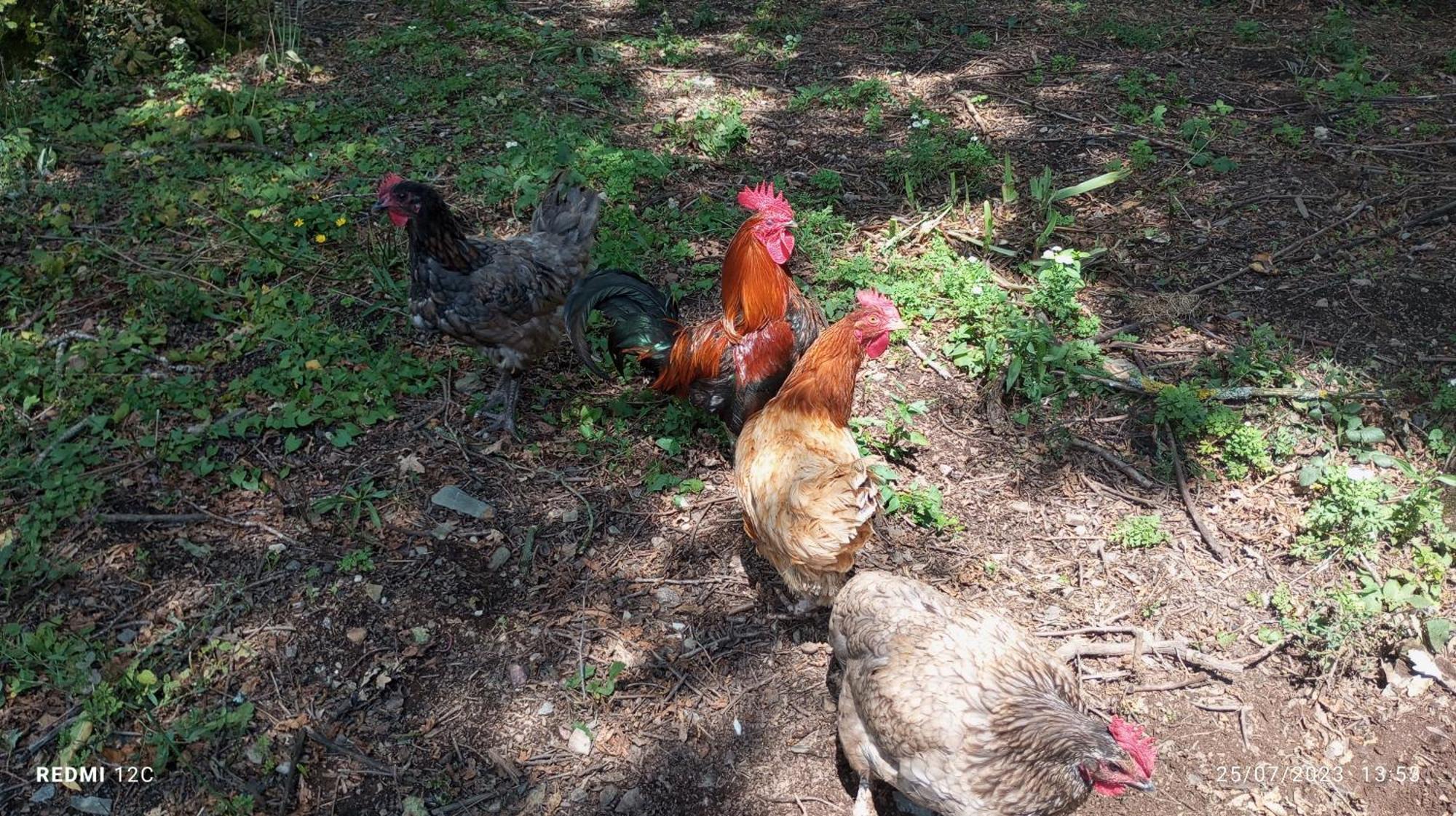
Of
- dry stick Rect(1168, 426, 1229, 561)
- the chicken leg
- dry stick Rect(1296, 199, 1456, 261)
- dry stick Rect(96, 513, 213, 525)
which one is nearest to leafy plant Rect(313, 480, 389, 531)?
dry stick Rect(96, 513, 213, 525)

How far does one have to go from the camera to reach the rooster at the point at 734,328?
14.4ft

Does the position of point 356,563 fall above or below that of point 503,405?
below

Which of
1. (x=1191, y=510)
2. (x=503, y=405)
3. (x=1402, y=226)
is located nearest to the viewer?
(x=1191, y=510)

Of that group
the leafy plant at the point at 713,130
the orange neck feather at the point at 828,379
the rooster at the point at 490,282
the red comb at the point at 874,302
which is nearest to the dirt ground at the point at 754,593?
the rooster at the point at 490,282

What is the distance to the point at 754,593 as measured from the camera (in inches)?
164

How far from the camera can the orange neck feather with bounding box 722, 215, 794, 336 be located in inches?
172

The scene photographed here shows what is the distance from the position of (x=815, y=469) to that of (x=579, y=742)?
1.53 metres

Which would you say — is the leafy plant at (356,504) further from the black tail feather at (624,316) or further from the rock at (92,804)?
the rock at (92,804)

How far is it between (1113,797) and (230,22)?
350 inches

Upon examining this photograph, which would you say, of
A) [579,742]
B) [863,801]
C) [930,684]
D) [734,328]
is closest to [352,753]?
[579,742]

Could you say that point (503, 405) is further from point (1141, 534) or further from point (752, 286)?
point (1141, 534)

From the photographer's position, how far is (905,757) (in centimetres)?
306

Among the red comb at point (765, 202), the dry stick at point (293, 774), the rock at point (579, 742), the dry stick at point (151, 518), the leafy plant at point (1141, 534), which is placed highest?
the red comb at point (765, 202)

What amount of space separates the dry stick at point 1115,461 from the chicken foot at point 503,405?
3.16 metres
